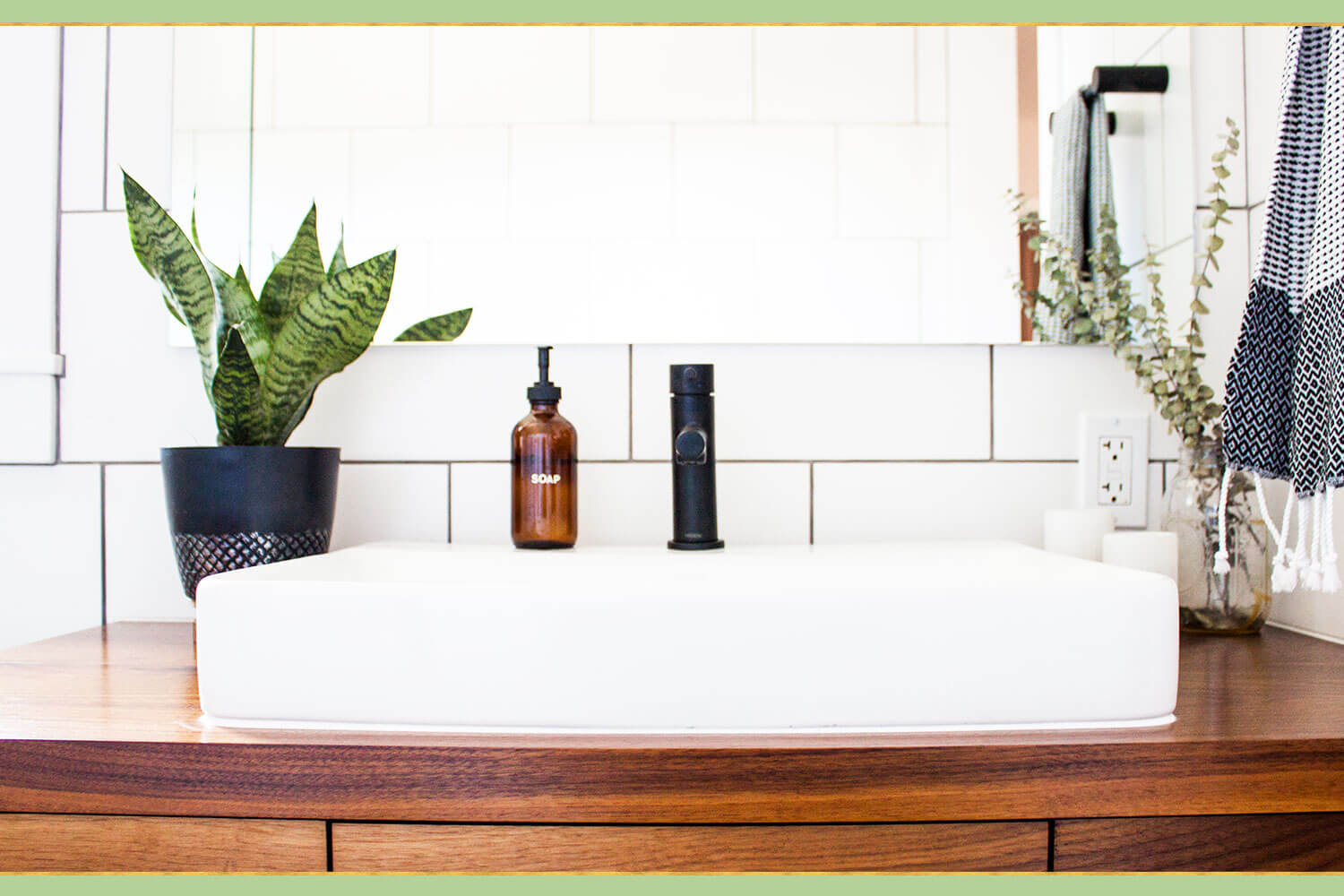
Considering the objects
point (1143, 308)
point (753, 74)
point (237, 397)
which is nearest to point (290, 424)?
point (237, 397)

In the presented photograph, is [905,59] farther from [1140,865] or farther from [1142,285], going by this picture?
[1140,865]

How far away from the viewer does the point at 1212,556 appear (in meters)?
0.98

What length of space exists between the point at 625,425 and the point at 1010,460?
0.47 meters

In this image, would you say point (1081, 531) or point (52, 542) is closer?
point (1081, 531)

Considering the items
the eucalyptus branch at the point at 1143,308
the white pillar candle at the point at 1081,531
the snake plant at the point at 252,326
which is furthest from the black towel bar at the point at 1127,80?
the snake plant at the point at 252,326

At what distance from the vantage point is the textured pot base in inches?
35.4

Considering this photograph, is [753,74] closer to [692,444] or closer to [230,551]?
[692,444]

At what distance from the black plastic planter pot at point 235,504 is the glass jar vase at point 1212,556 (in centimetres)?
93

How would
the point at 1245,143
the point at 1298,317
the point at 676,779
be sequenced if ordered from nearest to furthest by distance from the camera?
the point at 676,779 < the point at 1298,317 < the point at 1245,143

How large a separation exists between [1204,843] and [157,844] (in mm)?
683

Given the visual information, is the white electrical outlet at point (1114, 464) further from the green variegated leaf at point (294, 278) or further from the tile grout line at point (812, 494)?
the green variegated leaf at point (294, 278)

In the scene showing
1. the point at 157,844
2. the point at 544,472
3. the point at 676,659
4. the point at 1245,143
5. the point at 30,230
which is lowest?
the point at 157,844

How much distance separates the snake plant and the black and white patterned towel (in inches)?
33.4

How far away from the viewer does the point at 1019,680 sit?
0.64 m
